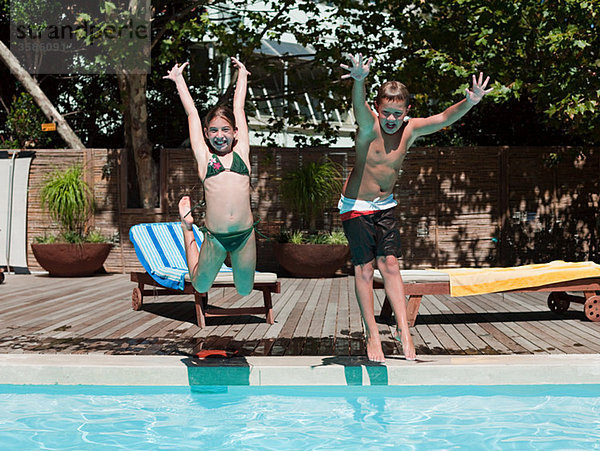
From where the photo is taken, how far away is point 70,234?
37.4 ft

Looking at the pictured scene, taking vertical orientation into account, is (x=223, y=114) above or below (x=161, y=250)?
above

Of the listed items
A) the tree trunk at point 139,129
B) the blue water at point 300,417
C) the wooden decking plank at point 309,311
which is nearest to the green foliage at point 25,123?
the tree trunk at point 139,129

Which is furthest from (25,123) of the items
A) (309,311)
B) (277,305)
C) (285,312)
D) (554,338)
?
(554,338)

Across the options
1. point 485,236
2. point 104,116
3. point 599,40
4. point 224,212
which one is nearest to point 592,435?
point 224,212

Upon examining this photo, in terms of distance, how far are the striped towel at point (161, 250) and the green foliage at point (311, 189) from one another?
12.2 ft

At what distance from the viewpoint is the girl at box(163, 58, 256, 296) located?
155 inches

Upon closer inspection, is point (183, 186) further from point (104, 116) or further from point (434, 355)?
point (434, 355)

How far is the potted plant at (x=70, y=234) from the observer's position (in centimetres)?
1112

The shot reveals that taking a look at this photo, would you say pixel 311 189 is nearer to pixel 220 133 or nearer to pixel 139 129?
pixel 139 129

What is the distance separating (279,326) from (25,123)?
34.5 feet

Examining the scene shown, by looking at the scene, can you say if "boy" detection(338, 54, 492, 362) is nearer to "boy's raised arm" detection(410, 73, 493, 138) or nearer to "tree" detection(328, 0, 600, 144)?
"boy's raised arm" detection(410, 73, 493, 138)

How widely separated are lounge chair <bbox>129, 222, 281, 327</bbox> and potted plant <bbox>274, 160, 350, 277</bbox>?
133 inches

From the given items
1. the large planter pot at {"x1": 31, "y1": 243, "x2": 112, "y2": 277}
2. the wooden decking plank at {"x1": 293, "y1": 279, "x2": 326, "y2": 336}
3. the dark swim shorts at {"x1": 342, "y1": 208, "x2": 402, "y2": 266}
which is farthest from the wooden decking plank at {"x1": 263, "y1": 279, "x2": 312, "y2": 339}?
the large planter pot at {"x1": 31, "y1": 243, "x2": 112, "y2": 277}

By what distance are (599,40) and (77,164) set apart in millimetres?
8799
